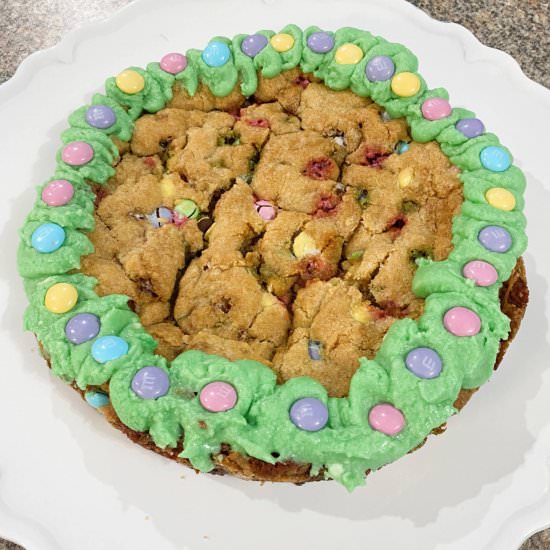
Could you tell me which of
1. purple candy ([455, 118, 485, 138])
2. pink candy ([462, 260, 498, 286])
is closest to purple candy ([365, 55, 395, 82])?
purple candy ([455, 118, 485, 138])

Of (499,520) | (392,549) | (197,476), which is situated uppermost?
(499,520)

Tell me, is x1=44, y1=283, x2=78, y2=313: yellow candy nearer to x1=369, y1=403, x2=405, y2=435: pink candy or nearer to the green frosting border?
the green frosting border

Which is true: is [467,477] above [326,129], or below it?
below

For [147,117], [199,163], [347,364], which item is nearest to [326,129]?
[199,163]

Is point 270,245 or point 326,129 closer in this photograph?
point 270,245

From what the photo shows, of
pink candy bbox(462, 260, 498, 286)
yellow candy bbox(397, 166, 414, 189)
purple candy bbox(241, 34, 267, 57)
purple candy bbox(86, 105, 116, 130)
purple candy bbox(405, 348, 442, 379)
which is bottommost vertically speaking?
purple candy bbox(405, 348, 442, 379)

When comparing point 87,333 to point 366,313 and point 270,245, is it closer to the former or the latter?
point 270,245

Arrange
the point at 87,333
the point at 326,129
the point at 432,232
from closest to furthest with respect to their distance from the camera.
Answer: the point at 87,333 → the point at 432,232 → the point at 326,129

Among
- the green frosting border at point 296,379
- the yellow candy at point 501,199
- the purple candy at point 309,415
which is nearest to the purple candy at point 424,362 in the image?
the green frosting border at point 296,379
